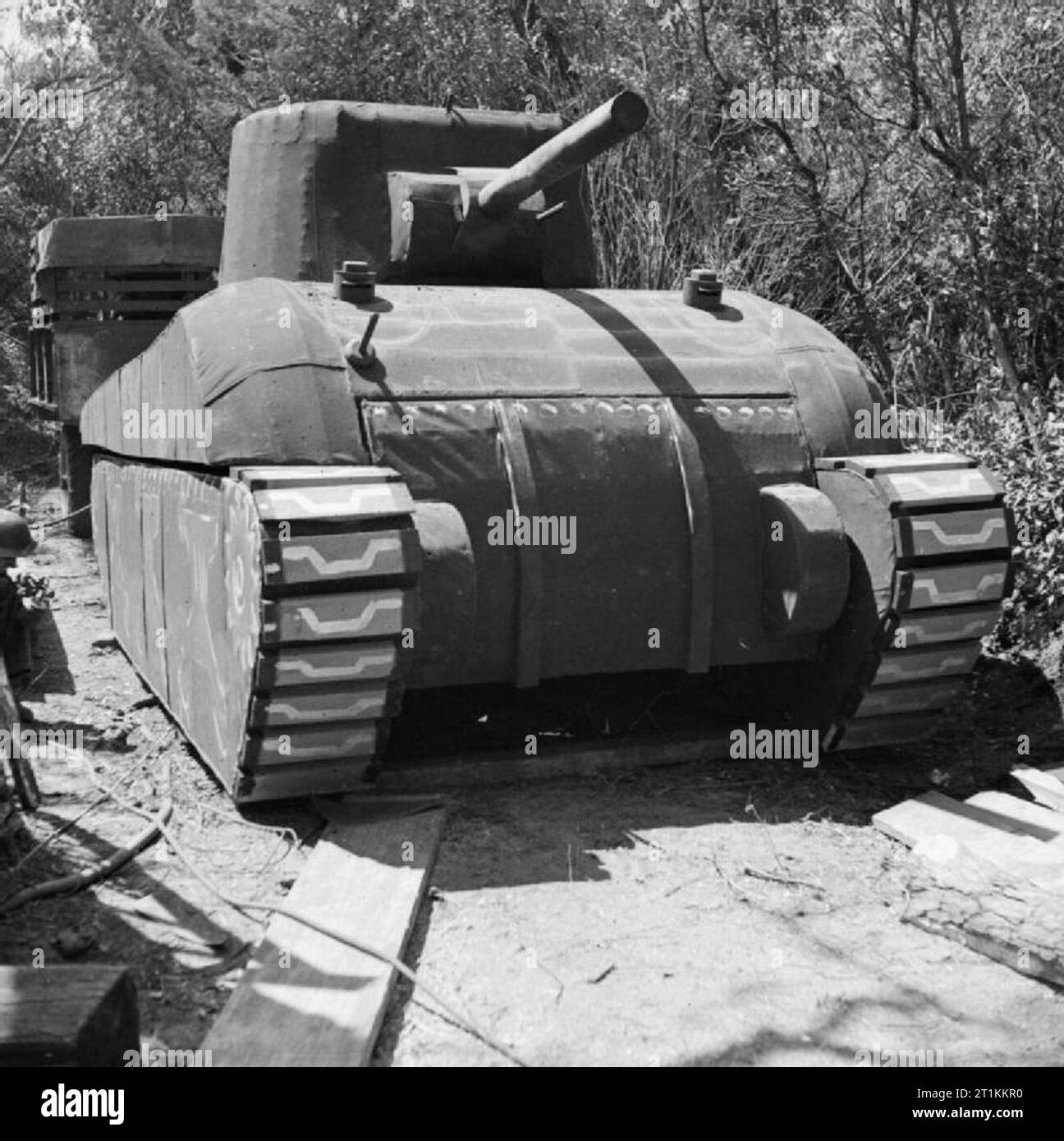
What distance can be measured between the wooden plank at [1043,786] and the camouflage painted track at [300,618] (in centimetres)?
242

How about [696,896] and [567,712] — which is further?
[567,712]

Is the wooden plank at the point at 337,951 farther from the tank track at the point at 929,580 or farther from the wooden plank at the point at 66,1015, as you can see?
the tank track at the point at 929,580

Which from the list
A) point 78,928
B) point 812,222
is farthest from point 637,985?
point 812,222

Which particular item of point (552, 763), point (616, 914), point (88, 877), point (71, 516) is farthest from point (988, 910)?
point (71, 516)

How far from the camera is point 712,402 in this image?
223 inches

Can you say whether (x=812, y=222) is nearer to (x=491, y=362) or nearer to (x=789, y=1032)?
(x=491, y=362)

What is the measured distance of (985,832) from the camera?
5.00 metres

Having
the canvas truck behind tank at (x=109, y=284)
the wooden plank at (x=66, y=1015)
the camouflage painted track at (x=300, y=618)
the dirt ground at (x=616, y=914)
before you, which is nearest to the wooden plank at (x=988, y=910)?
the dirt ground at (x=616, y=914)

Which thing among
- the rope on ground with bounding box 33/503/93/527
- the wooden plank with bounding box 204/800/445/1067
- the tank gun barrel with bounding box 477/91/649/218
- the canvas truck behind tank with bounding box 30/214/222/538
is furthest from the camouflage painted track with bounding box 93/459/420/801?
the rope on ground with bounding box 33/503/93/527

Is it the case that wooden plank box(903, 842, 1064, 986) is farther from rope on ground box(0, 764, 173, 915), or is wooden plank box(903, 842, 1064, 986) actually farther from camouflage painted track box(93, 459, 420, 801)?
rope on ground box(0, 764, 173, 915)

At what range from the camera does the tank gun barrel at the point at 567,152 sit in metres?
5.25

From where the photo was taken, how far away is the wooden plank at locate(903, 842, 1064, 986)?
13.2ft

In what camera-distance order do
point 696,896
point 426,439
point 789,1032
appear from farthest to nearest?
point 426,439
point 696,896
point 789,1032
